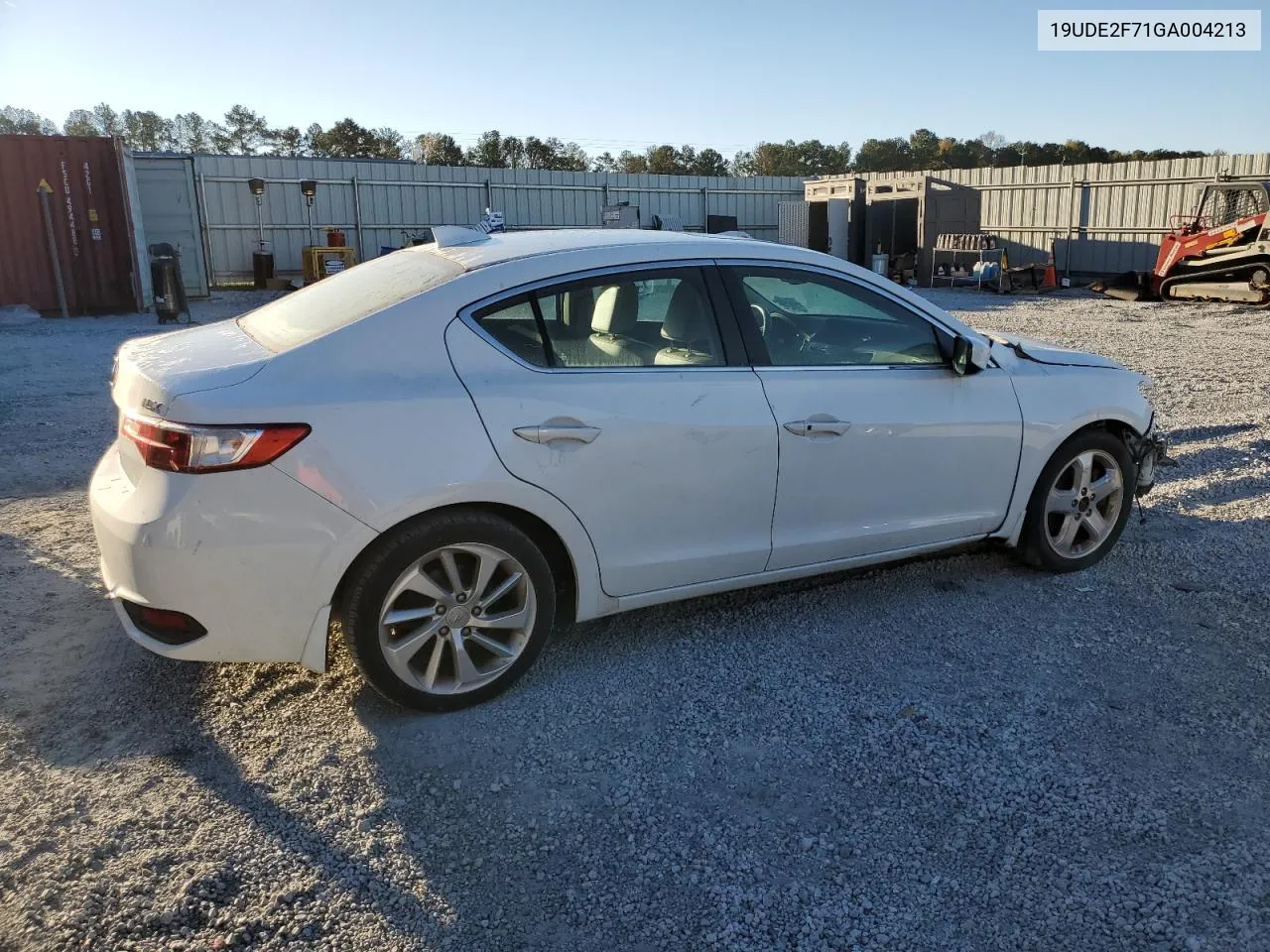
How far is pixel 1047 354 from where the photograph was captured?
463cm

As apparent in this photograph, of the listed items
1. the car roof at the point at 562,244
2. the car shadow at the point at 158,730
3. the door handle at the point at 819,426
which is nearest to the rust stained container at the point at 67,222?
the car shadow at the point at 158,730

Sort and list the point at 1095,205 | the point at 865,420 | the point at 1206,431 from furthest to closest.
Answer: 1. the point at 1095,205
2. the point at 1206,431
3. the point at 865,420

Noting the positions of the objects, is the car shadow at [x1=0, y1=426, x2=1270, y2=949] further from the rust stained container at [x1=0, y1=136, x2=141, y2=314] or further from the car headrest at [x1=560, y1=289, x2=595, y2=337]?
the rust stained container at [x1=0, y1=136, x2=141, y2=314]

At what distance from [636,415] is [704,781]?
1271mm

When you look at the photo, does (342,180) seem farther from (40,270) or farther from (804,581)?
(804,581)

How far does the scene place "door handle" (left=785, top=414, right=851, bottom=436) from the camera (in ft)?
12.5

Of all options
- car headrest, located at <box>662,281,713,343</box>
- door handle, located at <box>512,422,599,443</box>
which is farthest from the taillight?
car headrest, located at <box>662,281,713,343</box>

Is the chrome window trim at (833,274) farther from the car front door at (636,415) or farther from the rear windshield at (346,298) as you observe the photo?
the rear windshield at (346,298)

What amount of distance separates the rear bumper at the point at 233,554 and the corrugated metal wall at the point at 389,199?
22.7 meters

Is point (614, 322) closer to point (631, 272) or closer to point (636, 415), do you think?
point (631, 272)

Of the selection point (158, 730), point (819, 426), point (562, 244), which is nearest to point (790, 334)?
point (819, 426)

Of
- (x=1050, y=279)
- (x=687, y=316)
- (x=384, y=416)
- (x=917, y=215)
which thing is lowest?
(x=1050, y=279)

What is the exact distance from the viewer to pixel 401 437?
125 inches

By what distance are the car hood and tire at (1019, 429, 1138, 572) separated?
1.10 ft
